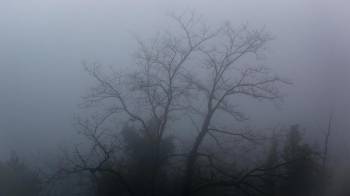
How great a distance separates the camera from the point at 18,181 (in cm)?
468

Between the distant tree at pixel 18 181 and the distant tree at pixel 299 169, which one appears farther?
the distant tree at pixel 18 181

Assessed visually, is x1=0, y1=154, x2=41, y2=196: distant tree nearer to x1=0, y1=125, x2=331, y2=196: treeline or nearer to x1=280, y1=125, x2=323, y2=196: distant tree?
x1=0, y1=125, x2=331, y2=196: treeline

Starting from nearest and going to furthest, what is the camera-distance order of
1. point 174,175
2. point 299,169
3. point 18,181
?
point 299,169 < point 174,175 < point 18,181

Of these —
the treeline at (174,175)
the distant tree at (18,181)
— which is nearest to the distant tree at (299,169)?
the treeline at (174,175)

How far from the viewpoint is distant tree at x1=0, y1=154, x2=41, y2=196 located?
182 inches

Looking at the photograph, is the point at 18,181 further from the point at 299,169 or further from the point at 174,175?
the point at 299,169

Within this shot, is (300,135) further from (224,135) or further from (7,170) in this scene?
(7,170)

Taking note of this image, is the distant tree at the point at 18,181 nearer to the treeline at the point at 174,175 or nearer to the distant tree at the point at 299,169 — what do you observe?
the treeline at the point at 174,175

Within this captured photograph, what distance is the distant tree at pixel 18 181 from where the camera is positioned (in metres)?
4.63

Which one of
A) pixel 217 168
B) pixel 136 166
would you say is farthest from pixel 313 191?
pixel 136 166

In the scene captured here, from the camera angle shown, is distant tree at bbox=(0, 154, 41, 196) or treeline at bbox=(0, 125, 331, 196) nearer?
treeline at bbox=(0, 125, 331, 196)

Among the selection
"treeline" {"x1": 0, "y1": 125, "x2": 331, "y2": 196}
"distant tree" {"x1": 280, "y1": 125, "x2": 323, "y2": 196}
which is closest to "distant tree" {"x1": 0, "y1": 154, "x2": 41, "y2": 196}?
"treeline" {"x1": 0, "y1": 125, "x2": 331, "y2": 196}

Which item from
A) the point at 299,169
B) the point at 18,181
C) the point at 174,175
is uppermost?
the point at 299,169

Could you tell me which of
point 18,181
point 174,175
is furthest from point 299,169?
point 18,181
